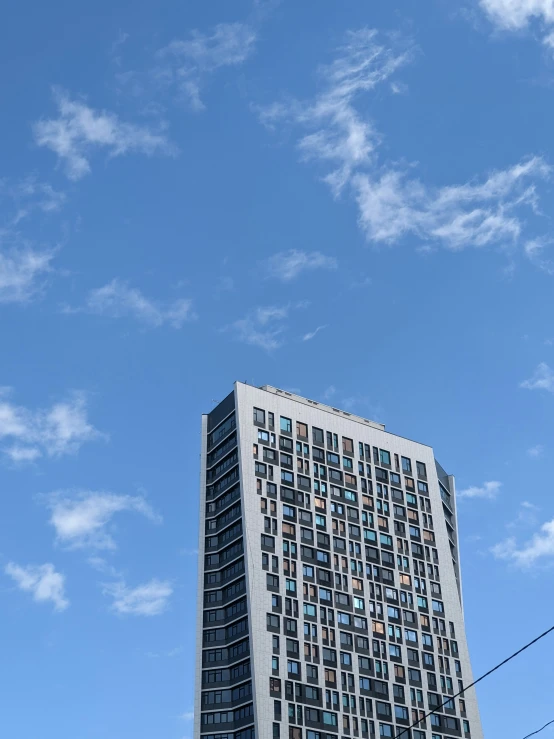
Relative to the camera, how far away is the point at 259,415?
15950 cm

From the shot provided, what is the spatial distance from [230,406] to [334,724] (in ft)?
171

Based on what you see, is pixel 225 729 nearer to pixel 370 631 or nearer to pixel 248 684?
pixel 248 684

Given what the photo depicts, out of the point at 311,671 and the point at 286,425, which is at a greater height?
the point at 286,425

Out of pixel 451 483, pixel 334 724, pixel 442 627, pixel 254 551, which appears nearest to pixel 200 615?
pixel 254 551

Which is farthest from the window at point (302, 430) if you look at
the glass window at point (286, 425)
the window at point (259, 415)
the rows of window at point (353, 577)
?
the window at point (259, 415)

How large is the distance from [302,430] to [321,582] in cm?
2628

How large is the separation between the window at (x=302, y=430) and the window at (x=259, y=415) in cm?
657

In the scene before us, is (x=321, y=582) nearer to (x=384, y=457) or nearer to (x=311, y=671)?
(x=311, y=671)

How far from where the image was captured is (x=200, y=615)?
147 m

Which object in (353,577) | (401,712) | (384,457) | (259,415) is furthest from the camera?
(384,457)

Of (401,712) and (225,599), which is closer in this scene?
(401,712)

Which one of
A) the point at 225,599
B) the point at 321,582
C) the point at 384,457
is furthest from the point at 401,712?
the point at 384,457

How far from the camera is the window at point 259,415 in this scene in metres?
159

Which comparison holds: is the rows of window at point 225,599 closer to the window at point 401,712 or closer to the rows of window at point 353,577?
the rows of window at point 353,577
